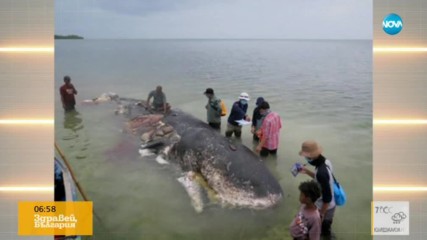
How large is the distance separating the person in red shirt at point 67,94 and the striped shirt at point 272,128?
2.35 metres

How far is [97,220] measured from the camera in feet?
13.3

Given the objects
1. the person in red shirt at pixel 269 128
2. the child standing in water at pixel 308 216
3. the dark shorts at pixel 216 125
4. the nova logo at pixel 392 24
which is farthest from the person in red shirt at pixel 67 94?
the nova logo at pixel 392 24

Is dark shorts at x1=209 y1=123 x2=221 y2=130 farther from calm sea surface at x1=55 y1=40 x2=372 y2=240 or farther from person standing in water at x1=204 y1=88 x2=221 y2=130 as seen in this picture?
calm sea surface at x1=55 y1=40 x2=372 y2=240

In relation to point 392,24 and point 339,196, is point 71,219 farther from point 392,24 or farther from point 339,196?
point 392,24

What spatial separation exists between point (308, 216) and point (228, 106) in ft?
8.29

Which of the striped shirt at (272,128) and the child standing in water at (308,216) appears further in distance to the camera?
the striped shirt at (272,128)

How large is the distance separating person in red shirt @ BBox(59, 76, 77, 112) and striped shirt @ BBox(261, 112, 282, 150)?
2353 mm

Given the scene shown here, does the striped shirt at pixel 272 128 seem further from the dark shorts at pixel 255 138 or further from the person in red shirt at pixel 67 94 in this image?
the person in red shirt at pixel 67 94

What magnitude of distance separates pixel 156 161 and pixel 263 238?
6.99 feet

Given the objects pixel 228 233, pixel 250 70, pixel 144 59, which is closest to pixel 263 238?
pixel 228 233

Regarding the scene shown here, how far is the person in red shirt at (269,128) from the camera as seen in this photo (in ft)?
15.6

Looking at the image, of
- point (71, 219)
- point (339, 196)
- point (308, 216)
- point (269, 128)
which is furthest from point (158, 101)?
point (308, 216)
